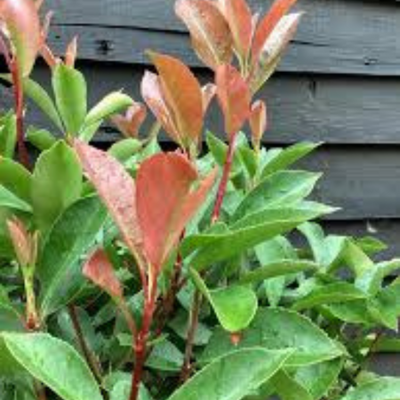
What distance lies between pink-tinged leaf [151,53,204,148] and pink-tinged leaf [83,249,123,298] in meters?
0.18

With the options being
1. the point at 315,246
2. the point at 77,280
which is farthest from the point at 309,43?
the point at 77,280

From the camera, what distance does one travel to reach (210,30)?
34.7 inches

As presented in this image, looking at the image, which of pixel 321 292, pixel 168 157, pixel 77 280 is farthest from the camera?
pixel 321 292

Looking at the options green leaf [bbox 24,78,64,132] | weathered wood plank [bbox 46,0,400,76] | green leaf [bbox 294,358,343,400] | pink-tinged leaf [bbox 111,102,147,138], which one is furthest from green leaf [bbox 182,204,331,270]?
weathered wood plank [bbox 46,0,400,76]

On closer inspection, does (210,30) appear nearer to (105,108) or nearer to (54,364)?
(105,108)

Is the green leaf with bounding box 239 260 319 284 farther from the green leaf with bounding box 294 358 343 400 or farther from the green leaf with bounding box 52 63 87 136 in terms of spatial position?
the green leaf with bounding box 52 63 87 136

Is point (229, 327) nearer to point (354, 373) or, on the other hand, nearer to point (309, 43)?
point (354, 373)

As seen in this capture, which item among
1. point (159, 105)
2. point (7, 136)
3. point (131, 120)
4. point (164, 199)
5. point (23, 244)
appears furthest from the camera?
point (131, 120)

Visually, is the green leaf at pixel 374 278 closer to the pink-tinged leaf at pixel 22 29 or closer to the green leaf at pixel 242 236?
the green leaf at pixel 242 236

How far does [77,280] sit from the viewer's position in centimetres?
83

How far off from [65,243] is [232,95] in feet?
0.76

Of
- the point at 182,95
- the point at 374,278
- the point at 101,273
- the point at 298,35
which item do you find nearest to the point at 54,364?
the point at 101,273

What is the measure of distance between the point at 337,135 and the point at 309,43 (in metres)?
0.27

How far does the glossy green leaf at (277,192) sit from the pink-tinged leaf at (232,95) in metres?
0.15
